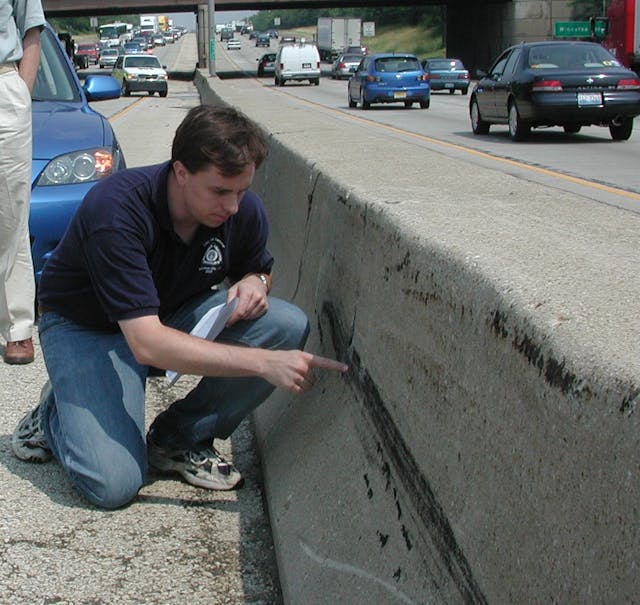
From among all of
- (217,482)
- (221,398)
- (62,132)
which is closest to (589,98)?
(62,132)

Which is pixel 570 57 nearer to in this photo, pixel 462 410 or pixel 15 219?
pixel 15 219

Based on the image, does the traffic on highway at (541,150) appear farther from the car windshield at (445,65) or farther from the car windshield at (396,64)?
the car windshield at (445,65)

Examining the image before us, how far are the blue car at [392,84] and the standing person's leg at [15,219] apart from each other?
29.0m

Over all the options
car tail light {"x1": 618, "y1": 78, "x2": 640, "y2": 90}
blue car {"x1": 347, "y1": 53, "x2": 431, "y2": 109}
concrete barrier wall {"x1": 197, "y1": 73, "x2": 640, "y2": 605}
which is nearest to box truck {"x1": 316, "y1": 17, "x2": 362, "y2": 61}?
blue car {"x1": 347, "y1": 53, "x2": 431, "y2": 109}

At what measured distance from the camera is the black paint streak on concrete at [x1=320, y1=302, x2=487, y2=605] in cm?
204

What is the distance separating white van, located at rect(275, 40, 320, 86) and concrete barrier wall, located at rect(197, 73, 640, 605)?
56815 millimetres

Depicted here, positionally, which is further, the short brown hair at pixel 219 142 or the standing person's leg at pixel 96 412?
the standing person's leg at pixel 96 412

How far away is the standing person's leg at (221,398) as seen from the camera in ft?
12.3

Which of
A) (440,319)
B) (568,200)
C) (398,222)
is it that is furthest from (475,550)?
(568,200)

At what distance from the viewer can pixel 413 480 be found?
247cm

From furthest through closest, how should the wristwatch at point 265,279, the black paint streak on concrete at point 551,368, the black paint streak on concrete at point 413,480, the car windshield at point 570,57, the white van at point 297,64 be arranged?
the white van at point 297,64, the car windshield at point 570,57, the wristwatch at point 265,279, the black paint streak on concrete at point 413,480, the black paint streak on concrete at point 551,368

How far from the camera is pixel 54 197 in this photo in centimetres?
628

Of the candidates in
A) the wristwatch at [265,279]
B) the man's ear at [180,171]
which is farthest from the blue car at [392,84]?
the man's ear at [180,171]

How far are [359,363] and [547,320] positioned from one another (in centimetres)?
134
